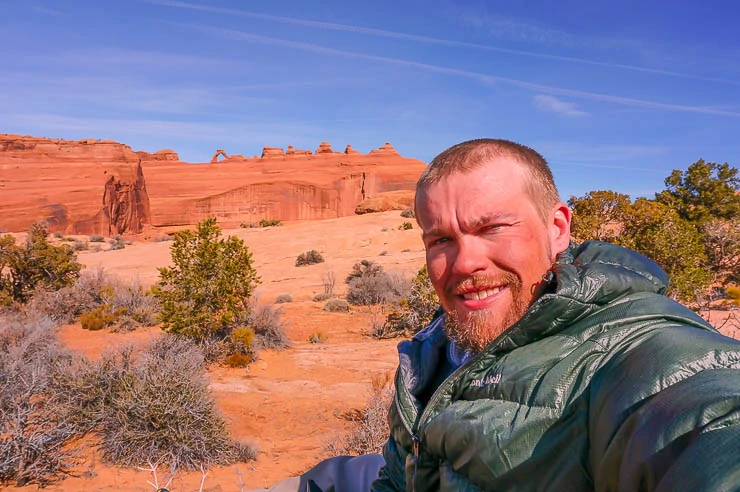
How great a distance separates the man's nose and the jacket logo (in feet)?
1.15

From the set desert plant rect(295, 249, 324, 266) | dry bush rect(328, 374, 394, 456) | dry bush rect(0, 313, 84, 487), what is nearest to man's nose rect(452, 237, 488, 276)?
dry bush rect(328, 374, 394, 456)

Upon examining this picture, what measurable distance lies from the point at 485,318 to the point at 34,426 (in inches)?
216

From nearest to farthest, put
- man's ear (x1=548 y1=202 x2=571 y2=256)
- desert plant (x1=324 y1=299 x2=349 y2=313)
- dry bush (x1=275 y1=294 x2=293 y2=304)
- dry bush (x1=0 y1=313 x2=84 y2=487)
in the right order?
man's ear (x1=548 y1=202 x2=571 y2=256) → dry bush (x1=0 y1=313 x2=84 y2=487) → desert plant (x1=324 y1=299 x2=349 y2=313) → dry bush (x1=275 y1=294 x2=293 y2=304)

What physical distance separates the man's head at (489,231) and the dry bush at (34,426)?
4.69 metres

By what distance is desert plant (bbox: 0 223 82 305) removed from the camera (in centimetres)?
1190

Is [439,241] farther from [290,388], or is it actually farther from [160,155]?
[160,155]

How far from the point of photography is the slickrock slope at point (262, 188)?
4862 cm

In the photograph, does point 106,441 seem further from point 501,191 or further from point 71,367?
point 501,191

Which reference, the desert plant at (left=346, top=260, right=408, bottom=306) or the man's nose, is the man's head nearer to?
the man's nose

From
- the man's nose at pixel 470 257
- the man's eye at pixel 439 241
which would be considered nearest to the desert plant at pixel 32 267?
the man's eye at pixel 439 241

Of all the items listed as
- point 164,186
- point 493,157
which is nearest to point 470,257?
point 493,157

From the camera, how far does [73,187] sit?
39125mm

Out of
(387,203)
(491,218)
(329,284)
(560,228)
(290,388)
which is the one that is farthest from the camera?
(387,203)

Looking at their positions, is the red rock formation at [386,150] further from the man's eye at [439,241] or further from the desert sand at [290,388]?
the man's eye at [439,241]
